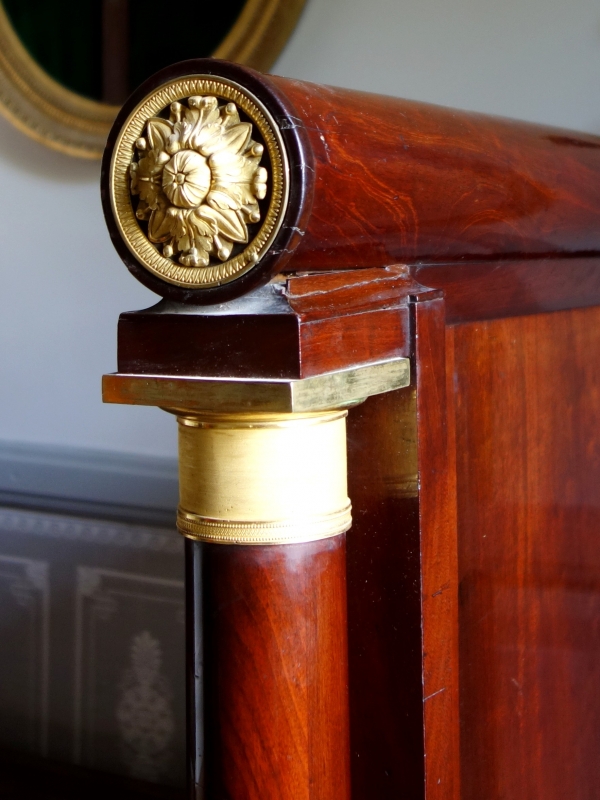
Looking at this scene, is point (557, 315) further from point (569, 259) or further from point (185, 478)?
point (185, 478)

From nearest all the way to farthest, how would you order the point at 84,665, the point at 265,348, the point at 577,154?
the point at 265,348 < the point at 577,154 < the point at 84,665


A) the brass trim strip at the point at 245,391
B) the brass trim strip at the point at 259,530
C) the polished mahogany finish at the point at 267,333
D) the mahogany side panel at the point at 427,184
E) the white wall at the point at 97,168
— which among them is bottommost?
the brass trim strip at the point at 259,530

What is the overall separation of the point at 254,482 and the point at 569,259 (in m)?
0.26

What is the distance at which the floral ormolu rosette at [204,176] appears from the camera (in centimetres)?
29

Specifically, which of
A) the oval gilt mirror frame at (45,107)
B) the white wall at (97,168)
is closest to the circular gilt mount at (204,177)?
the white wall at (97,168)

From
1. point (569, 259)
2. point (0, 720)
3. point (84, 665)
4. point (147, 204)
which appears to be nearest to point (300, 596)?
point (147, 204)

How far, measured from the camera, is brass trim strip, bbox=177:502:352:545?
1.04ft

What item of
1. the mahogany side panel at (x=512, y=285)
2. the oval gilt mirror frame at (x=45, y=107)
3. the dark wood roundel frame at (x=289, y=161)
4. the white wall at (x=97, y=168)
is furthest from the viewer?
the oval gilt mirror frame at (x=45, y=107)

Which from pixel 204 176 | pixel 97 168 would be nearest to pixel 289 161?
pixel 204 176

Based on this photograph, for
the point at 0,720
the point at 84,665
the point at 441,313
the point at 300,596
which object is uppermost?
the point at 441,313

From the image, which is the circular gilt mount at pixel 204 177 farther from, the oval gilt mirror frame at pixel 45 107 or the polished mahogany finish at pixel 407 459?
the oval gilt mirror frame at pixel 45 107

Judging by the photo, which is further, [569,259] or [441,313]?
[569,259]

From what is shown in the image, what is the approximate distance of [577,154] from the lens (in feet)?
1.56

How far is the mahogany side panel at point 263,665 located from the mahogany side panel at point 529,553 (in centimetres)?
11
